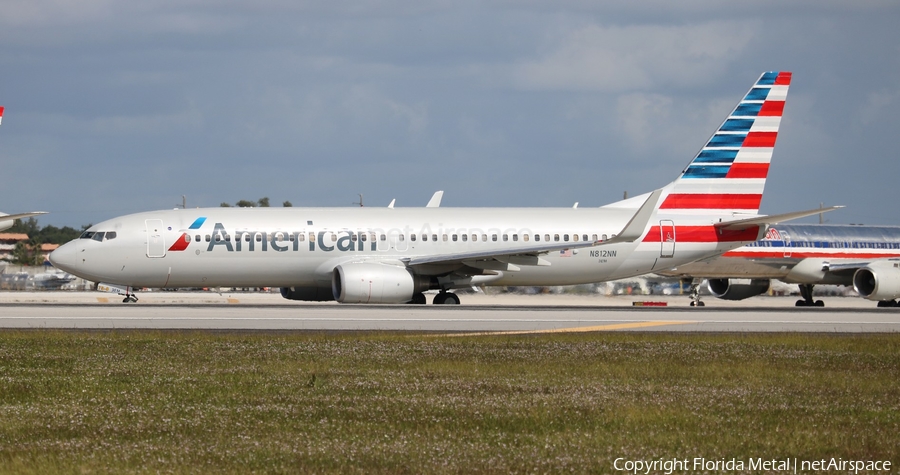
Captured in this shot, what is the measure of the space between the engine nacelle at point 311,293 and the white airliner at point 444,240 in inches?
2.3

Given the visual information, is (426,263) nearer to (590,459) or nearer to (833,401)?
(833,401)

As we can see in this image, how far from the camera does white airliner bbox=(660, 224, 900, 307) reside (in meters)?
39.0

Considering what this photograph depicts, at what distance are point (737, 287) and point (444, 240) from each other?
16.5 metres

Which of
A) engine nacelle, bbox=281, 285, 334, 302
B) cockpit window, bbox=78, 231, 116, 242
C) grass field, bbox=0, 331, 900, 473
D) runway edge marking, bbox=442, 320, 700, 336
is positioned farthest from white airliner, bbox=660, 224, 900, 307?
grass field, bbox=0, 331, 900, 473

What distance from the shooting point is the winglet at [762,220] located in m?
29.8

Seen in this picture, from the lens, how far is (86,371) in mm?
13469

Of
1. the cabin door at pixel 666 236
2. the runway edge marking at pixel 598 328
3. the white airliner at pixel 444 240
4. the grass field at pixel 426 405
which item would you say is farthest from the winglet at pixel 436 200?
the grass field at pixel 426 405

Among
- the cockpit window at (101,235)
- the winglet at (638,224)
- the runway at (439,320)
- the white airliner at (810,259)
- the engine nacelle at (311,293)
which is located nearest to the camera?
the runway at (439,320)

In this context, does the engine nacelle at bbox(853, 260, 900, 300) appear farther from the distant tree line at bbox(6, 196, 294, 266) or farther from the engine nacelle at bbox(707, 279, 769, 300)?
the distant tree line at bbox(6, 196, 294, 266)

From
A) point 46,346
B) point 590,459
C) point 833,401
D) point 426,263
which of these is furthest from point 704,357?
point 426,263

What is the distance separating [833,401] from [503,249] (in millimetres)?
21008

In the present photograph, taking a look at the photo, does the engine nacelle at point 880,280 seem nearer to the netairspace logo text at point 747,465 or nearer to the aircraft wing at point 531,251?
the aircraft wing at point 531,251

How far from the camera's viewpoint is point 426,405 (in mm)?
10773

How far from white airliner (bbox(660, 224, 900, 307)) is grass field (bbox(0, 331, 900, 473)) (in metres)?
21.9
